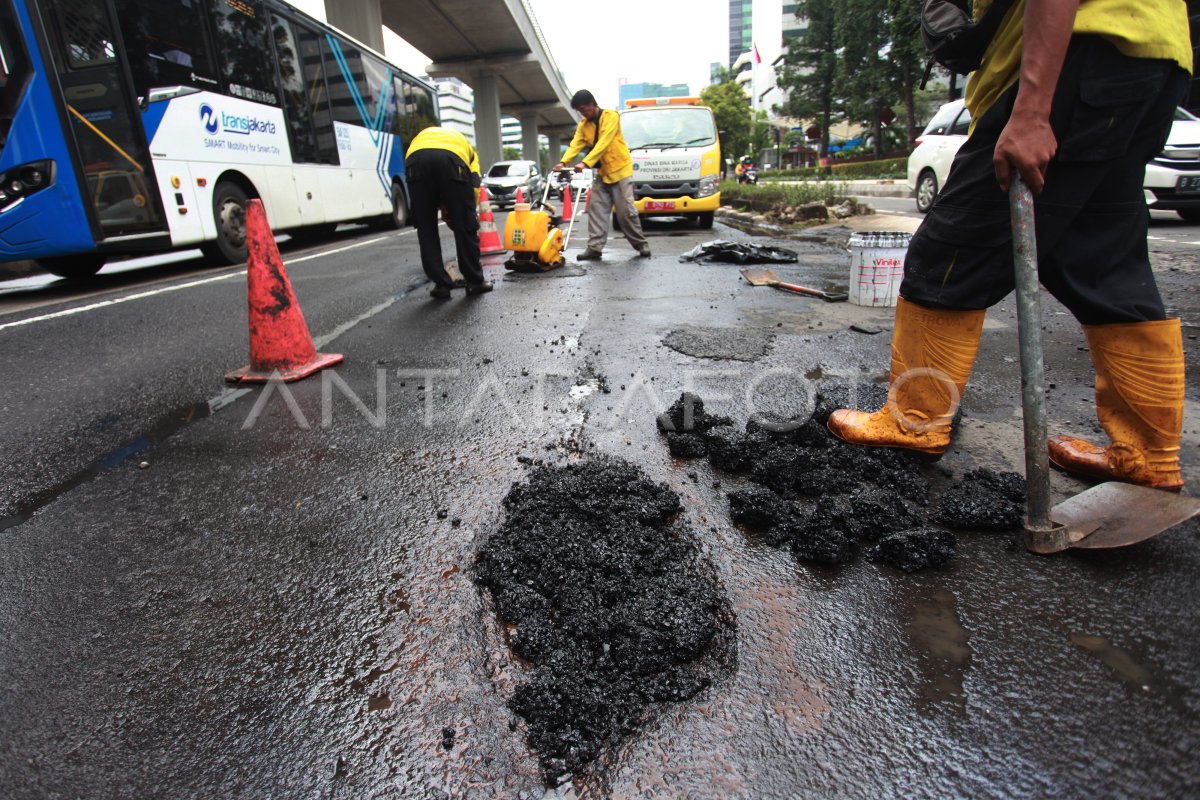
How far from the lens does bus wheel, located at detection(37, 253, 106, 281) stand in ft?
25.7

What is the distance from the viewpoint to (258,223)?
3.84m

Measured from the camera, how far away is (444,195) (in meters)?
5.76

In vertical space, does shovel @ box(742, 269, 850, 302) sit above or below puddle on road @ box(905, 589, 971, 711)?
above

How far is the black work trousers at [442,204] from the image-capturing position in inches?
221

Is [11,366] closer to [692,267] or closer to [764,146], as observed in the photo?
[692,267]

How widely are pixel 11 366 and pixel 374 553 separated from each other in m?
3.82

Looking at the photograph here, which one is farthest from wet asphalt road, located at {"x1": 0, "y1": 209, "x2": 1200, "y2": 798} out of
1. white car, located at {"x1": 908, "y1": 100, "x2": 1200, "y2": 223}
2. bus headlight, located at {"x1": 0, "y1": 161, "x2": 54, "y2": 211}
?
white car, located at {"x1": 908, "y1": 100, "x2": 1200, "y2": 223}

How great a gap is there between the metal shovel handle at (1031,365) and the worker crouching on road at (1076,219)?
89 mm

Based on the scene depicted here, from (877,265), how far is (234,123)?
28.5 feet

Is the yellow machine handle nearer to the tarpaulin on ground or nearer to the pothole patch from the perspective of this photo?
the tarpaulin on ground

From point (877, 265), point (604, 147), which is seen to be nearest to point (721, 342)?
point (877, 265)

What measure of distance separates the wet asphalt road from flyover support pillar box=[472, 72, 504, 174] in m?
37.0

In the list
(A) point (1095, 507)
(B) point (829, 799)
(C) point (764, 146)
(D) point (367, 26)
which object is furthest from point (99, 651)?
(C) point (764, 146)

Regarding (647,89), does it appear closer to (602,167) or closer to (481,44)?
(481,44)
